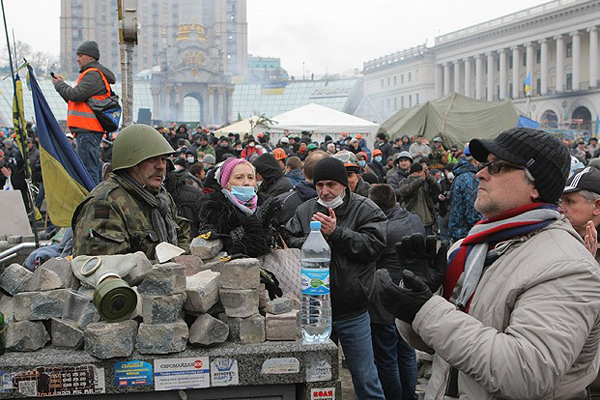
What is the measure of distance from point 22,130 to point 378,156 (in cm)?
1160

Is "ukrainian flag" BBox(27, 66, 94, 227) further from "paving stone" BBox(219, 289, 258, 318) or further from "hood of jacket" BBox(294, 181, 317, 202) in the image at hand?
"paving stone" BBox(219, 289, 258, 318)

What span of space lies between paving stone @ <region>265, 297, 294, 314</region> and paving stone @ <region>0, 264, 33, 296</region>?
1.00 meters

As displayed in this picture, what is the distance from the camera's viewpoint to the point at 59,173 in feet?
17.3

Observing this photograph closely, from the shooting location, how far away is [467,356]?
211cm

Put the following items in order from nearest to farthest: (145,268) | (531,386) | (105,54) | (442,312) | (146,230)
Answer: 1. (531,386)
2. (442,312)
3. (145,268)
4. (146,230)
5. (105,54)

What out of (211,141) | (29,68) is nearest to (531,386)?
(29,68)

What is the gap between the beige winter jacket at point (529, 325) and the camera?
2.04m

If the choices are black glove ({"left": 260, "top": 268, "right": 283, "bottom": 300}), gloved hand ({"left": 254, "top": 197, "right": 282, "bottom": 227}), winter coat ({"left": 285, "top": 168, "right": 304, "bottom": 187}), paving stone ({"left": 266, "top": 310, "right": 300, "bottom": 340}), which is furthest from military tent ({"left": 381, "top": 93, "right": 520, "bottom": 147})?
paving stone ({"left": 266, "top": 310, "right": 300, "bottom": 340})

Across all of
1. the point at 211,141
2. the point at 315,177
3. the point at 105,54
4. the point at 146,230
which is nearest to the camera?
the point at 146,230

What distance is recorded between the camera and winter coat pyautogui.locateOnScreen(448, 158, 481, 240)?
7.34m

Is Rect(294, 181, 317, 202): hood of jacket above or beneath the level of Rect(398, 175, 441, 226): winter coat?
above

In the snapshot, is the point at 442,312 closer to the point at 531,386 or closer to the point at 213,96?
the point at 531,386

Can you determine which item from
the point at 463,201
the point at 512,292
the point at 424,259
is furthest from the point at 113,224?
the point at 463,201

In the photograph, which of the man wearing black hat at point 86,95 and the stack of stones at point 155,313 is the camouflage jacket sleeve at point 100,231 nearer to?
the stack of stones at point 155,313
